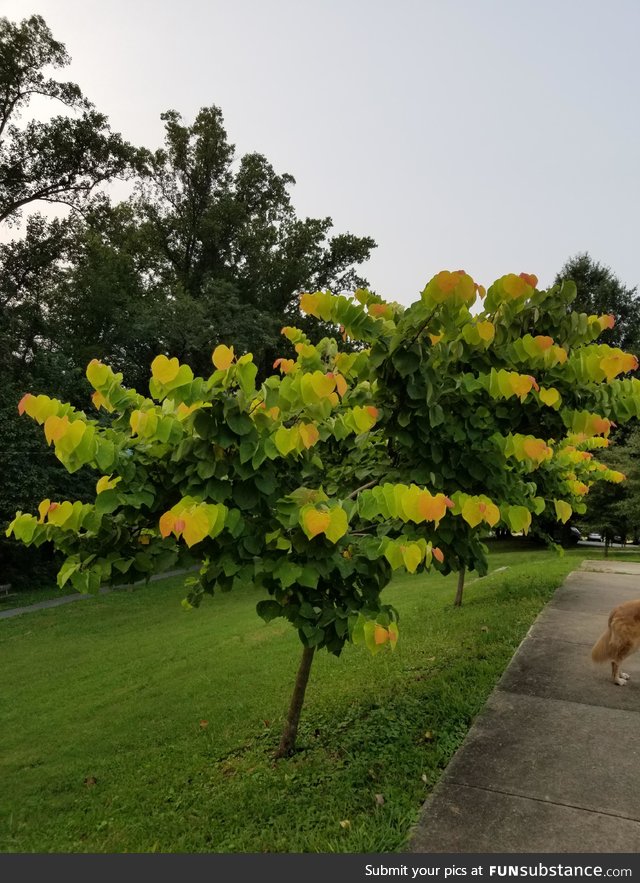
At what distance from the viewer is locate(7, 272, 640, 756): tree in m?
2.29

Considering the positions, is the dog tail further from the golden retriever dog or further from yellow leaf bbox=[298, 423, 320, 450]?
yellow leaf bbox=[298, 423, 320, 450]

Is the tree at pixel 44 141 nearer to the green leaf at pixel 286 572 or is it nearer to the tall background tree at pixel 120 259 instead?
the tall background tree at pixel 120 259

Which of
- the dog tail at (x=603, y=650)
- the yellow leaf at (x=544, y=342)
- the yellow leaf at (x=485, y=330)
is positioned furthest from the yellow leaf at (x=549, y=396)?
the dog tail at (x=603, y=650)

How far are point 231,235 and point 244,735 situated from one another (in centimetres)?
2280

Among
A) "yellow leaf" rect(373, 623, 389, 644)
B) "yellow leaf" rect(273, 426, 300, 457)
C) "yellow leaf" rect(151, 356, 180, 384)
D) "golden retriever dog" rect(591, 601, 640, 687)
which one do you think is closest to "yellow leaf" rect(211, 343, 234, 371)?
"yellow leaf" rect(151, 356, 180, 384)

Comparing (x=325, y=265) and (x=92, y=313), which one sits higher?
(x=325, y=265)

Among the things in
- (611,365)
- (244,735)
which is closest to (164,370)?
(611,365)

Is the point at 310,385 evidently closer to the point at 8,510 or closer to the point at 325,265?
the point at 8,510

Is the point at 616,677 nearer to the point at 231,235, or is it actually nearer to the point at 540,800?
the point at 540,800

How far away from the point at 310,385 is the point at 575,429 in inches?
63.5

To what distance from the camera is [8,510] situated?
1469 centimetres

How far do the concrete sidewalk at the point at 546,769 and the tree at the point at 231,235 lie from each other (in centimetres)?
1832

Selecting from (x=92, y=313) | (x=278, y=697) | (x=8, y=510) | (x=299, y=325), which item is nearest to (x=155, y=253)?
(x=92, y=313)

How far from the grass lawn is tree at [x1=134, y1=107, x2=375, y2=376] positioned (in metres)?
15.3
